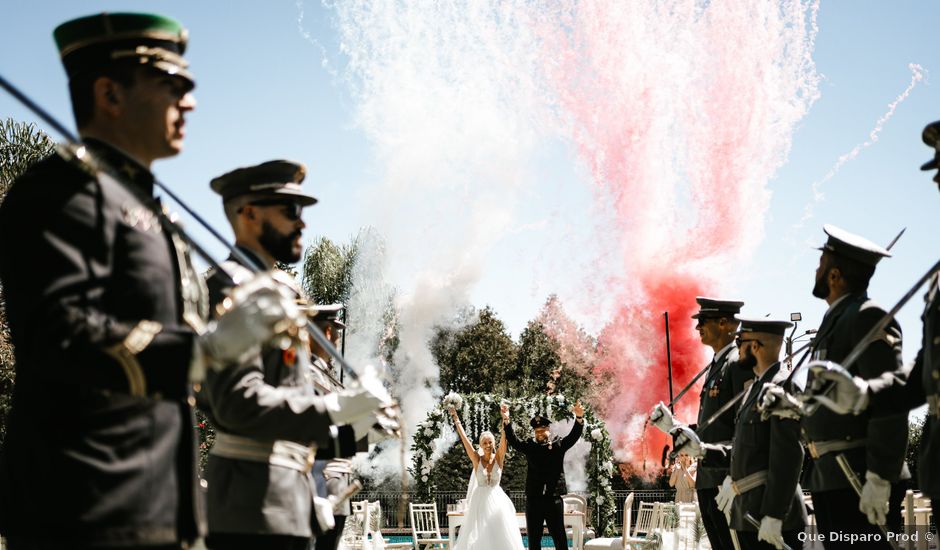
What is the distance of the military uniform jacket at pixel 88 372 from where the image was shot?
2.08m

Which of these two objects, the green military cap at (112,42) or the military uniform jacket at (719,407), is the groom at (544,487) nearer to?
the military uniform jacket at (719,407)

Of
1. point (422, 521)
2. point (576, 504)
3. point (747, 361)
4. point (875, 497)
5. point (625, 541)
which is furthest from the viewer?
point (422, 521)

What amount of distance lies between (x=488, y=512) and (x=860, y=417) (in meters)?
9.41

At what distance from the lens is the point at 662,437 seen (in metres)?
40.6

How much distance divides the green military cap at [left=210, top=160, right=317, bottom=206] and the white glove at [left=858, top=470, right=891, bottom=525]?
9.85 feet

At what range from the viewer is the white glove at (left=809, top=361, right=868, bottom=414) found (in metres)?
4.20

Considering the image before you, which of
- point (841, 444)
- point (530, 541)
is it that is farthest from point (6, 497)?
point (530, 541)

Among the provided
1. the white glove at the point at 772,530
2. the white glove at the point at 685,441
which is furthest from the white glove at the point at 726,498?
the white glove at the point at 772,530

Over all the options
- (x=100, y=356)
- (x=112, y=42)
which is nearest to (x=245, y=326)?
(x=100, y=356)

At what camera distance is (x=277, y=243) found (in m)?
4.12

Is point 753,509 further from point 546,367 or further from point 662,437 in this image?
point 546,367

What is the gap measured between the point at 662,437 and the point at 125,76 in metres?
39.9

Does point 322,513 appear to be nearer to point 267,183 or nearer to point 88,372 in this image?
point 267,183

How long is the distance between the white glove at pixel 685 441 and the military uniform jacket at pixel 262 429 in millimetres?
3512
